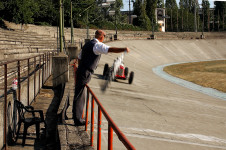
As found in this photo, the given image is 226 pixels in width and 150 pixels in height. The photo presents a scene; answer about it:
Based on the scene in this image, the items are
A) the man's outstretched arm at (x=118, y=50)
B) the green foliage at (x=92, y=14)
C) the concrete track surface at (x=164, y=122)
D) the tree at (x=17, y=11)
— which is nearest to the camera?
the man's outstretched arm at (x=118, y=50)

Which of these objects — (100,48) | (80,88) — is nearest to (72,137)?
(80,88)

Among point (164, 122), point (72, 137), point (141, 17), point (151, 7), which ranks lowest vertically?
point (164, 122)

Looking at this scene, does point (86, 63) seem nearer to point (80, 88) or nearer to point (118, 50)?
point (80, 88)

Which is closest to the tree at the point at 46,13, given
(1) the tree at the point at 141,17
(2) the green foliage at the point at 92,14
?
(2) the green foliage at the point at 92,14

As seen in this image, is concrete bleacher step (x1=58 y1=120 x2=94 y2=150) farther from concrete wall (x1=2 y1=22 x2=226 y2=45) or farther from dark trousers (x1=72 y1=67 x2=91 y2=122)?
concrete wall (x1=2 y1=22 x2=226 y2=45)

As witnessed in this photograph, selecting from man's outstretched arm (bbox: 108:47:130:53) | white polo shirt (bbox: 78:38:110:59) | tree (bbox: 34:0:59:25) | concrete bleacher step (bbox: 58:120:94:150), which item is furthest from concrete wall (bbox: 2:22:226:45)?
man's outstretched arm (bbox: 108:47:130:53)

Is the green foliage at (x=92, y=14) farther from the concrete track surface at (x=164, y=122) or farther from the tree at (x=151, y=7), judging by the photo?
the concrete track surface at (x=164, y=122)

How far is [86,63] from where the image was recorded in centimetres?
578

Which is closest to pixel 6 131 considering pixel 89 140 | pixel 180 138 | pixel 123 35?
pixel 89 140

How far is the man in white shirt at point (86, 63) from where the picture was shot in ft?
17.8

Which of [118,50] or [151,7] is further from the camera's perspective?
[151,7]

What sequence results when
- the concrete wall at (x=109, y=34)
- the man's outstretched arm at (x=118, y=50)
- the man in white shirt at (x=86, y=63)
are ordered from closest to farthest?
the man's outstretched arm at (x=118, y=50) → the man in white shirt at (x=86, y=63) → the concrete wall at (x=109, y=34)

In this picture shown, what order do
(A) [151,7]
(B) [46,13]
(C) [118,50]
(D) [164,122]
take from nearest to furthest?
1. (C) [118,50]
2. (D) [164,122]
3. (B) [46,13]
4. (A) [151,7]

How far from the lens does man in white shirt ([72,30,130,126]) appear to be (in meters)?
5.44
